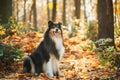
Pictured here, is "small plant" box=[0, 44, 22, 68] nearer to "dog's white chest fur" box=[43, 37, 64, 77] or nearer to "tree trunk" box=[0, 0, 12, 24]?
"dog's white chest fur" box=[43, 37, 64, 77]

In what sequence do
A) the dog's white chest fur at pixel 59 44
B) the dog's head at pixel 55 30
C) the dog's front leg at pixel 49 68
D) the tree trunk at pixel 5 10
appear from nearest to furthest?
the dog's head at pixel 55 30
the dog's white chest fur at pixel 59 44
the dog's front leg at pixel 49 68
the tree trunk at pixel 5 10

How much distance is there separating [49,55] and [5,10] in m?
7.81

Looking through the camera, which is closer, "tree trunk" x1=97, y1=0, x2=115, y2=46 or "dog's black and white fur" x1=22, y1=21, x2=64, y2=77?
"dog's black and white fur" x1=22, y1=21, x2=64, y2=77

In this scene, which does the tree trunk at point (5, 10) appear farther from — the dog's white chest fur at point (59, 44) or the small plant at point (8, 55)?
the dog's white chest fur at point (59, 44)

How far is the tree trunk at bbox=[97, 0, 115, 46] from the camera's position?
503 inches

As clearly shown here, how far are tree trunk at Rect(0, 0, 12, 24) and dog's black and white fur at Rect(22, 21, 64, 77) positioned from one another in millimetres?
7100

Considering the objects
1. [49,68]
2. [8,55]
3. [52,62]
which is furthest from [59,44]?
[8,55]

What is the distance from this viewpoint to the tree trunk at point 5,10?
55.1 feet

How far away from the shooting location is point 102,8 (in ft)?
42.8

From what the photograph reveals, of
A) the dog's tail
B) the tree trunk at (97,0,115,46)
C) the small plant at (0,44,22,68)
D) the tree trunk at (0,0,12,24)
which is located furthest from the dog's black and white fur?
the tree trunk at (0,0,12,24)

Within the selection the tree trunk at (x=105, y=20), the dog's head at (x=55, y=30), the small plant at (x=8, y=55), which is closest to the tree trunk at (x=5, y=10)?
the tree trunk at (x=105, y=20)

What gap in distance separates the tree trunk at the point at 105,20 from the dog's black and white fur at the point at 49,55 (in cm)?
345

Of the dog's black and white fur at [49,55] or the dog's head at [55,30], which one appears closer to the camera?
the dog's head at [55,30]

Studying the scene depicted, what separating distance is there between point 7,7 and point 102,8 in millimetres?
6023
